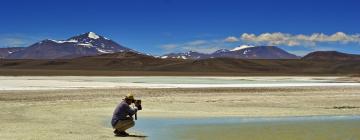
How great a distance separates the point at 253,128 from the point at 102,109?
8190 mm

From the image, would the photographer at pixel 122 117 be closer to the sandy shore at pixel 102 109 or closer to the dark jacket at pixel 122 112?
the dark jacket at pixel 122 112

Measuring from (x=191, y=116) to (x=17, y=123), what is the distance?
642 cm

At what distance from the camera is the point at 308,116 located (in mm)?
21219

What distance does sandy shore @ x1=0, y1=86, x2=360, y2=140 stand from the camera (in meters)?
15.7

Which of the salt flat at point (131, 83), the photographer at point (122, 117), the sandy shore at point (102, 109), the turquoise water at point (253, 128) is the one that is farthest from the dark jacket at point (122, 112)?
the salt flat at point (131, 83)

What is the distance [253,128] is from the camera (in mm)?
17031

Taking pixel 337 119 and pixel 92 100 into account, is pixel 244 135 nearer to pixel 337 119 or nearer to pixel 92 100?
pixel 337 119

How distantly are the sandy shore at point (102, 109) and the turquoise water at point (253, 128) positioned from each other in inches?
56.4

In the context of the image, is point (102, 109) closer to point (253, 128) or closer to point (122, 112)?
point (253, 128)

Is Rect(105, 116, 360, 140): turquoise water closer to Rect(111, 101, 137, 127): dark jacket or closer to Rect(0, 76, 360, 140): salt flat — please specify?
Rect(0, 76, 360, 140): salt flat

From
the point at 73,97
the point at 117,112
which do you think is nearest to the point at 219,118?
the point at 117,112

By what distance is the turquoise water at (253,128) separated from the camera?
15.2 m

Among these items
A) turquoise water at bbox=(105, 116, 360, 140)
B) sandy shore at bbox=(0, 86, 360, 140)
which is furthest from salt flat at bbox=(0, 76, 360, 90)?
turquoise water at bbox=(105, 116, 360, 140)

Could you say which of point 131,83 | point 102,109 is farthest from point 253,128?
point 131,83
